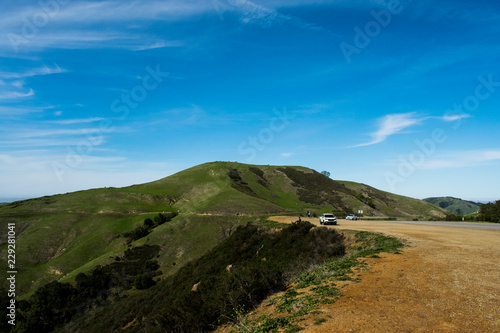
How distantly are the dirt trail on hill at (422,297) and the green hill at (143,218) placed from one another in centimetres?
4474

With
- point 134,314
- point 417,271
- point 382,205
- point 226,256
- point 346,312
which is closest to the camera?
point 346,312

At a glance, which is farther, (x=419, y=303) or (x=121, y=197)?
(x=121, y=197)

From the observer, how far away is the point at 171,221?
68.5 meters

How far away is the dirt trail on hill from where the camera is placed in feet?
22.6

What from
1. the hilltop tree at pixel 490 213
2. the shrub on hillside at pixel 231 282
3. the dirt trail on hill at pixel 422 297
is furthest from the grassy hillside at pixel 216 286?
the hilltop tree at pixel 490 213

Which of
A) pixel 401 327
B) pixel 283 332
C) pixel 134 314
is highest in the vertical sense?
pixel 401 327

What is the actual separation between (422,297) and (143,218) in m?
76.3

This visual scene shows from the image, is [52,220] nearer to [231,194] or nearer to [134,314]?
[231,194]

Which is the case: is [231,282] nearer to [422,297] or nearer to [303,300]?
[303,300]

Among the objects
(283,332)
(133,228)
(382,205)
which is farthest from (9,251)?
(382,205)

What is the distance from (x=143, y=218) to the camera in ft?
244

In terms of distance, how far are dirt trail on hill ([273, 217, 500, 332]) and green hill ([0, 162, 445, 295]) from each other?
147 feet

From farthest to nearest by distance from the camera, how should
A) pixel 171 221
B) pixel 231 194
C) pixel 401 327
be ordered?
pixel 231 194, pixel 171 221, pixel 401 327

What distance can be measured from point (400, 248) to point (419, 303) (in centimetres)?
863
